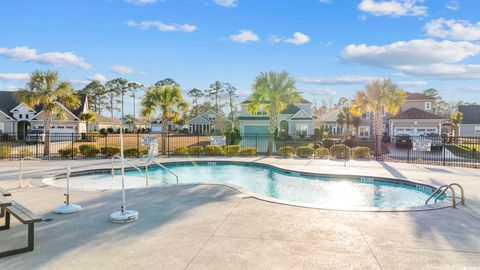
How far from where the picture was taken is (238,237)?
4.81 m

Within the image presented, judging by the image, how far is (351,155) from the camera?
716 inches

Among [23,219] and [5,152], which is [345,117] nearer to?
[5,152]

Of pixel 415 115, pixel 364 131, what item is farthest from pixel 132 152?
pixel 364 131

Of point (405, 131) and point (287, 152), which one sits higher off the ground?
point (405, 131)

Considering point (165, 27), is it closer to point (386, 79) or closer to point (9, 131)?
point (386, 79)

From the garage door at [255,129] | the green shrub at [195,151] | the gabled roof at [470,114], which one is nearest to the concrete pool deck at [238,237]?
the green shrub at [195,151]

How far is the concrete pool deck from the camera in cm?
396

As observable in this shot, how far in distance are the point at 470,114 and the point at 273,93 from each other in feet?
124

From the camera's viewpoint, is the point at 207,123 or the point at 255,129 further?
the point at 207,123

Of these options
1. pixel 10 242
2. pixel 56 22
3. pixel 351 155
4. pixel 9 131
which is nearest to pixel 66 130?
pixel 9 131

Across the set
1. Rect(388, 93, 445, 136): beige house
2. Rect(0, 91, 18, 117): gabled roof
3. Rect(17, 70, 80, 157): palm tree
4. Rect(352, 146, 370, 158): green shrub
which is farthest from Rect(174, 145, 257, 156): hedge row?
Rect(0, 91, 18, 117): gabled roof

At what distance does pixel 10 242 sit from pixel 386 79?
24.2 metres

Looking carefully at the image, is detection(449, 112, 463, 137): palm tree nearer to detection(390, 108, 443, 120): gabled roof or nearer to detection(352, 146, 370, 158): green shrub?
detection(390, 108, 443, 120): gabled roof

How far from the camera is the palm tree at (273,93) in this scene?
21.2m
